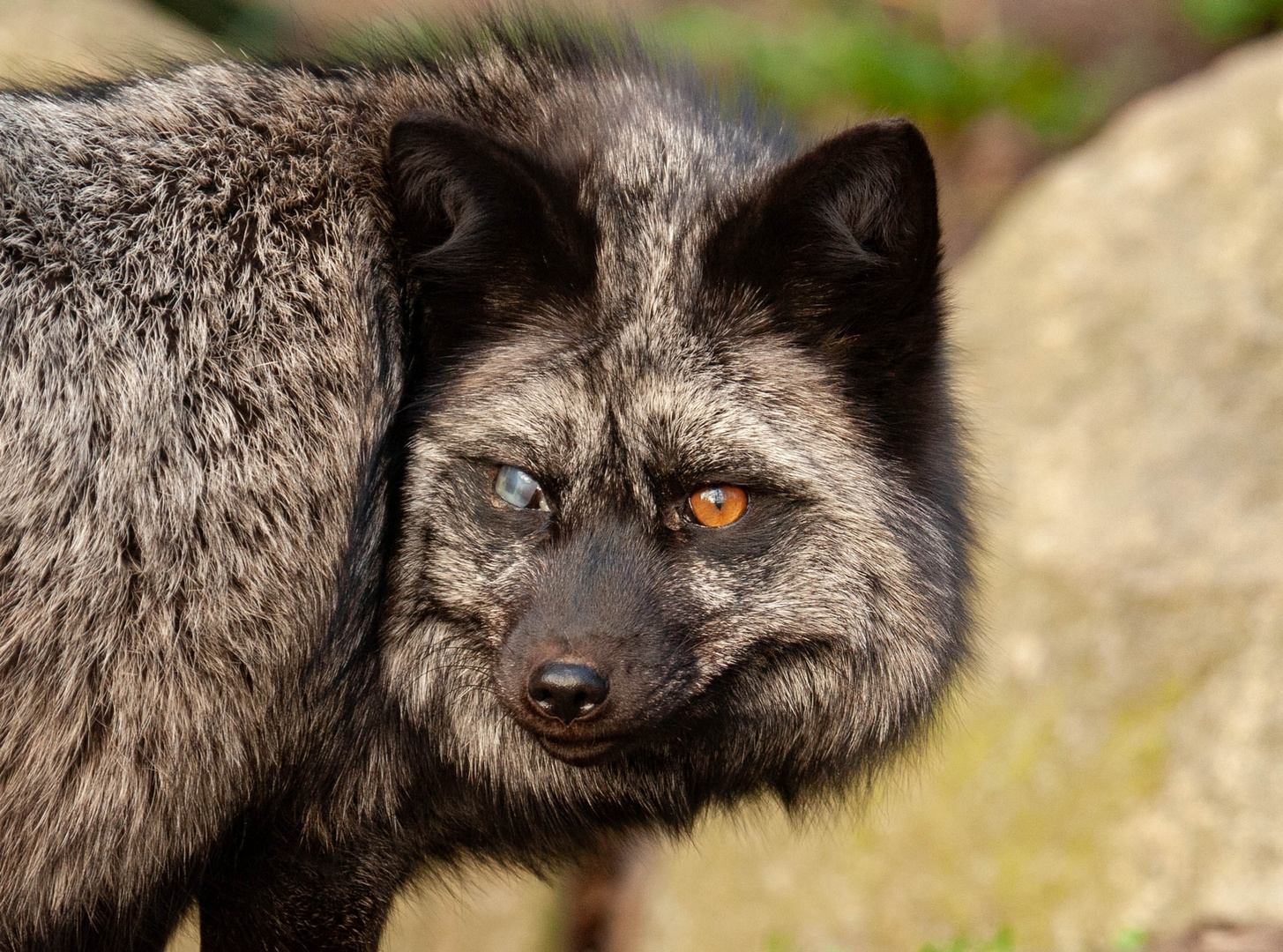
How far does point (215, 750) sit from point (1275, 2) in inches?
409

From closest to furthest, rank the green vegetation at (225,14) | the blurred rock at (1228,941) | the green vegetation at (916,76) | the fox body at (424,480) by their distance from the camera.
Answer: the fox body at (424,480) → the blurred rock at (1228,941) → the green vegetation at (225,14) → the green vegetation at (916,76)

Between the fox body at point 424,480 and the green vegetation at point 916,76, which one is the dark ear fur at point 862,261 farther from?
the green vegetation at point 916,76

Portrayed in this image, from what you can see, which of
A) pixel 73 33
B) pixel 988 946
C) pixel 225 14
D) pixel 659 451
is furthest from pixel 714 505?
pixel 225 14

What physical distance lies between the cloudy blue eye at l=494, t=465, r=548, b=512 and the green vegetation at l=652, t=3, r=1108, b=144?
26.7ft

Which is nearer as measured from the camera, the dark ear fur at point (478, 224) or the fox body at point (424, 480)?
the fox body at point (424, 480)

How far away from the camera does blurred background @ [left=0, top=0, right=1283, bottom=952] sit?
5734 millimetres

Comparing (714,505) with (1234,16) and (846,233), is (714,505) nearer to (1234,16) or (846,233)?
(846,233)

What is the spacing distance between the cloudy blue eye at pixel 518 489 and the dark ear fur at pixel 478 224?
0.38 metres

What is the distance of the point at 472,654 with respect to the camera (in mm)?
3438

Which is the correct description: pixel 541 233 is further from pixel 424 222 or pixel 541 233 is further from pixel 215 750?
pixel 215 750

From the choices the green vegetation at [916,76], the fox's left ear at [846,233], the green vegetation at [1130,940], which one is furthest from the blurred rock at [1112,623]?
the green vegetation at [916,76]

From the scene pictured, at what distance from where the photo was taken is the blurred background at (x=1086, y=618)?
5.73 m

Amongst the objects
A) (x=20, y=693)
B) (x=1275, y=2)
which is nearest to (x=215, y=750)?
(x=20, y=693)

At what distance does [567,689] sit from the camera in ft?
10.1
